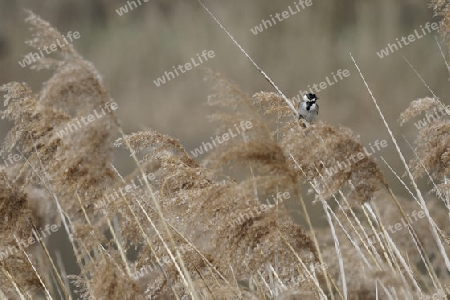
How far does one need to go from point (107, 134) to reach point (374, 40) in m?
33.6

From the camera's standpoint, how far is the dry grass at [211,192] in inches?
106

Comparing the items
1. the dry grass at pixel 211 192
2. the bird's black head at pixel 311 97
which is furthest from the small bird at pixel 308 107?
the dry grass at pixel 211 192

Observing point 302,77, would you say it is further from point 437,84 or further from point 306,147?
point 306,147

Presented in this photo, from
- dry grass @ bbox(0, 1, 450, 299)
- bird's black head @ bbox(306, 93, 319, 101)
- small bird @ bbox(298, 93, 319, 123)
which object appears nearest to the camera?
dry grass @ bbox(0, 1, 450, 299)

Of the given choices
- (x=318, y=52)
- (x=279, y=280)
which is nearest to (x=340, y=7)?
(x=318, y=52)

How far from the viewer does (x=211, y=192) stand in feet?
9.36

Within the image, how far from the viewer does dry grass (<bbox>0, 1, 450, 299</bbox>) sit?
2688 mm

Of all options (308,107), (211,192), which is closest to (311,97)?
(308,107)

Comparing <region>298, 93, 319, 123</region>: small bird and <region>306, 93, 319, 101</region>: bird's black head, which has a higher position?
<region>306, 93, 319, 101</region>: bird's black head

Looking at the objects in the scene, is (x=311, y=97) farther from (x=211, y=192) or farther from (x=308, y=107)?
(x=211, y=192)

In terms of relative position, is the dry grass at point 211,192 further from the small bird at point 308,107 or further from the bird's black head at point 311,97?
the bird's black head at point 311,97

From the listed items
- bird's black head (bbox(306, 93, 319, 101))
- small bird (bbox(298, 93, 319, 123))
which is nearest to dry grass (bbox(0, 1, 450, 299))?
small bird (bbox(298, 93, 319, 123))

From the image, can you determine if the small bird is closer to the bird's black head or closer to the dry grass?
the bird's black head

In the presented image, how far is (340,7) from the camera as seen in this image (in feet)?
135
